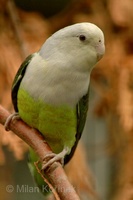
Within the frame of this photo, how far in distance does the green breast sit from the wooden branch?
3cm

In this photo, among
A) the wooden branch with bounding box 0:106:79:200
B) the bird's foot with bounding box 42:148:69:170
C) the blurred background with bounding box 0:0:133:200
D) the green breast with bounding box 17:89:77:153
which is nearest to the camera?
the wooden branch with bounding box 0:106:79:200

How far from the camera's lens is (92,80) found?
1.42 meters

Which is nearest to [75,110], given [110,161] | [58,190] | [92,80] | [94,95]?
[58,190]

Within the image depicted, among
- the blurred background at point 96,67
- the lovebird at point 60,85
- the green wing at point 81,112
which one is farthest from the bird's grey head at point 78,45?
the blurred background at point 96,67

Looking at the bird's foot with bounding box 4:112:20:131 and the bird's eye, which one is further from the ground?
the bird's eye

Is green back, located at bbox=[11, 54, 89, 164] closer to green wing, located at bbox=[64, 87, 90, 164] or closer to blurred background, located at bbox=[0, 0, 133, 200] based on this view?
green wing, located at bbox=[64, 87, 90, 164]

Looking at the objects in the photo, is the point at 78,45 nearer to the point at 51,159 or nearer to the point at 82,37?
the point at 82,37

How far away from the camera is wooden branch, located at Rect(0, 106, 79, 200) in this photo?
0.65 metres

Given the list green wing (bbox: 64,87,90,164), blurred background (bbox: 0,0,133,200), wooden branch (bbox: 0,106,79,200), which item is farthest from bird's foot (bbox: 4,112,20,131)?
blurred background (bbox: 0,0,133,200)

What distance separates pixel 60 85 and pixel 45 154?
0.15 meters

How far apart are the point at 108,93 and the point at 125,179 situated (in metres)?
0.24

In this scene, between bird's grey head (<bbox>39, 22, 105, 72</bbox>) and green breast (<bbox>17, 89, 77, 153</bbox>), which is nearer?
bird's grey head (<bbox>39, 22, 105, 72</bbox>)

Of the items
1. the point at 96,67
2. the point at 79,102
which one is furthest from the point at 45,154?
the point at 96,67

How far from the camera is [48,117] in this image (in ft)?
3.00
